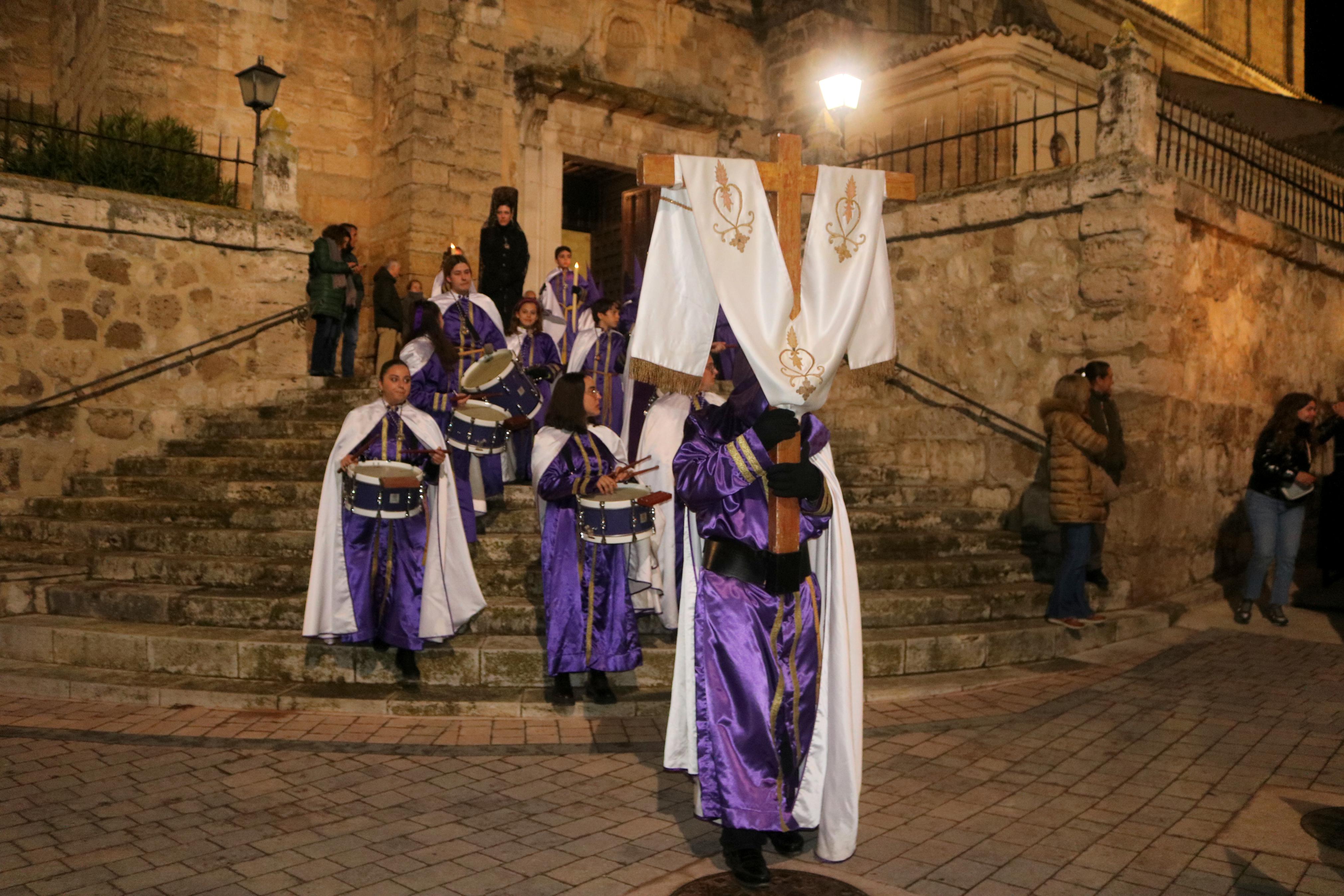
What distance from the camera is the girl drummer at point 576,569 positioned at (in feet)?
20.0

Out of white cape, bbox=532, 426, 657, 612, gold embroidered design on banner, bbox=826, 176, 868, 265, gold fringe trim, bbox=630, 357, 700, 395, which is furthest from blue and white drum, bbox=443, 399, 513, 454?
gold embroidered design on banner, bbox=826, 176, 868, 265

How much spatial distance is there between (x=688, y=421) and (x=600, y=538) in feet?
6.01

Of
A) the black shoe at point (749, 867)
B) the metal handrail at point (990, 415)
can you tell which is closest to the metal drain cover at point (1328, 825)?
the black shoe at point (749, 867)

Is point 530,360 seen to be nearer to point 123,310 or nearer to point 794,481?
point 123,310

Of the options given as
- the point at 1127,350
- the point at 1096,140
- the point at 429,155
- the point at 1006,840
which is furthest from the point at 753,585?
the point at 429,155

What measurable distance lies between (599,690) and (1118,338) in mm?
5444

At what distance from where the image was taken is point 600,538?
5957 millimetres

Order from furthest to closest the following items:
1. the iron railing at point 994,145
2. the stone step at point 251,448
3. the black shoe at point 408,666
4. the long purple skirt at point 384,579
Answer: the iron railing at point 994,145 → the stone step at point 251,448 → the black shoe at point 408,666 → the long purple skirt at point 384,579

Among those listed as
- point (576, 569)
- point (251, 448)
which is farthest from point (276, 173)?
point (576, 569)

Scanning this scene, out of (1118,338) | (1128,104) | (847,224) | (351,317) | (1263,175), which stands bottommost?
(847,224)

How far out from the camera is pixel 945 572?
8.20 metres

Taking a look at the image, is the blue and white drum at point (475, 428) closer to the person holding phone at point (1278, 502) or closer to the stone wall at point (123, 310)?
the stone wall at point (123, 310)

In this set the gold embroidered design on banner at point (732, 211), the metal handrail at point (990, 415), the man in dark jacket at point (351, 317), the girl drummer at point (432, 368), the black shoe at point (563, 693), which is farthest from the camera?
the man in dark jacket at point (351, 317)

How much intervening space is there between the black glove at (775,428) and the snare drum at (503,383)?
389cm
